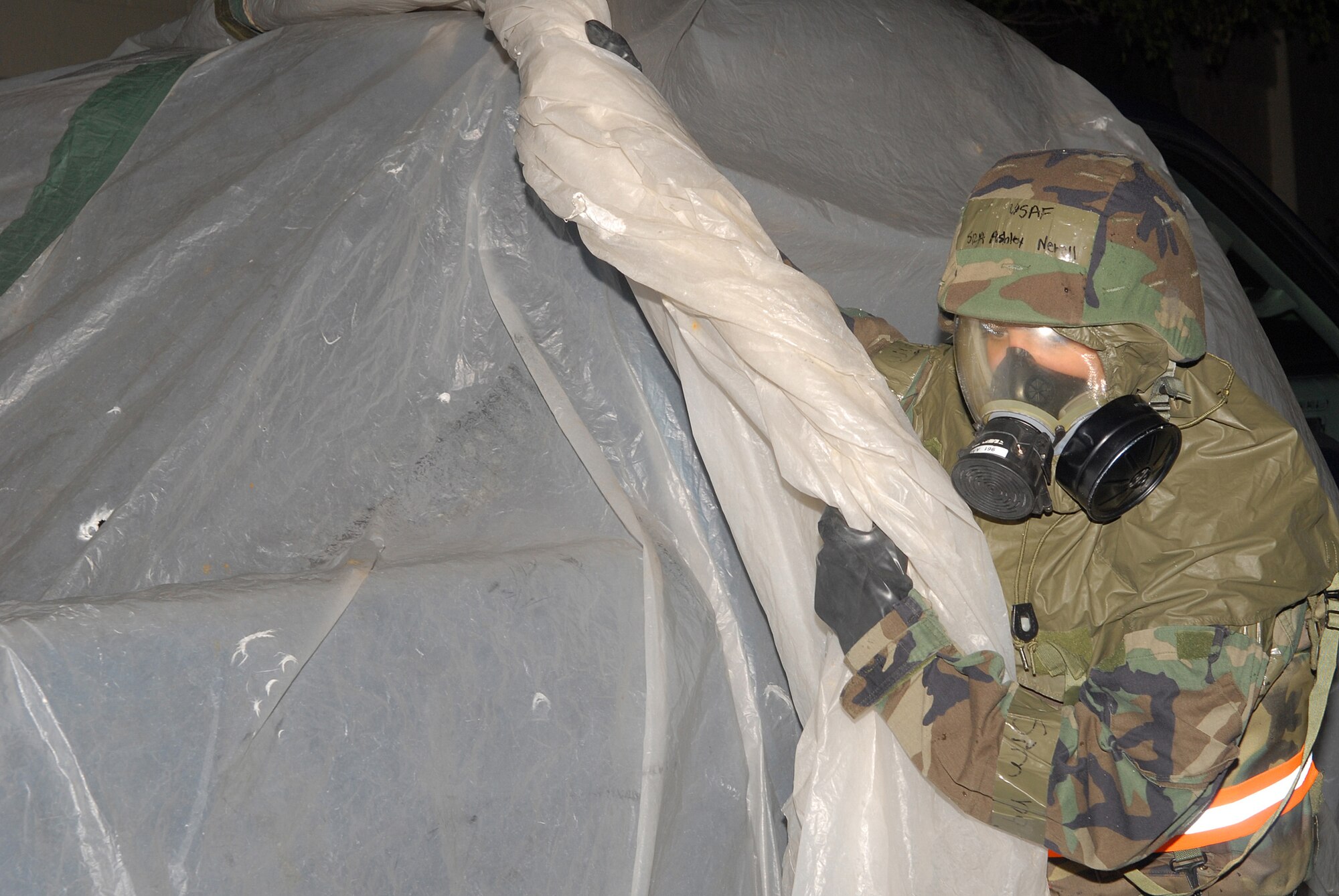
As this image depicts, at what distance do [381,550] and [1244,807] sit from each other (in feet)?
3.63

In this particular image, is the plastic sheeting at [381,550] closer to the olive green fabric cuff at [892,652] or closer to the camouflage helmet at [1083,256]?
the olive green fabric cuff at [892,652]

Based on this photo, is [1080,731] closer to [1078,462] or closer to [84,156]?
[1078,462]

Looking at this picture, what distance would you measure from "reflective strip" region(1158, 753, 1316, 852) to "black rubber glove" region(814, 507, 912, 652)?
52 centimetres

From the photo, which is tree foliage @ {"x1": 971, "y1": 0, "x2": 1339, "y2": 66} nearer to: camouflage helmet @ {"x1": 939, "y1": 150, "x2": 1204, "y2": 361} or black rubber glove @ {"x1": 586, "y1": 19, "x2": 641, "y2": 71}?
camouflage helmet @ {"x1": 939, "y1": 150, "x2": 1204, "y2": 361}

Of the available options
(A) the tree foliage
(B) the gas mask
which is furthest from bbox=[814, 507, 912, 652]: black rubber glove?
(A) the tree foliage

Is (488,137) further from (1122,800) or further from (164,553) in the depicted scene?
(1122,800)

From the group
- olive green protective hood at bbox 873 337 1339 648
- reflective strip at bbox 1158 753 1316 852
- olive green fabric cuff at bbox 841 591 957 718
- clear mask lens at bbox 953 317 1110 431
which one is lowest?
reflective strip at bbox 1158 753 1316 852

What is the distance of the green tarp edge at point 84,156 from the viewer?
1.51m

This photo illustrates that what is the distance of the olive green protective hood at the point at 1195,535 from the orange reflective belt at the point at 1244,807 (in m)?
0.24

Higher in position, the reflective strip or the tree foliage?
the reflective strip

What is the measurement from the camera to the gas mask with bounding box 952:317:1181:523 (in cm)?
125

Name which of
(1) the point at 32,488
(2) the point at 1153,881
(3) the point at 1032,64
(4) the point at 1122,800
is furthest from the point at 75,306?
(3) the point at 1032,64

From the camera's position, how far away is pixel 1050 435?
1.29 m

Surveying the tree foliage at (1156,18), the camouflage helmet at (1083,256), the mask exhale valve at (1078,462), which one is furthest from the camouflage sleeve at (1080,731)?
the tree foliage at (1156,18)
